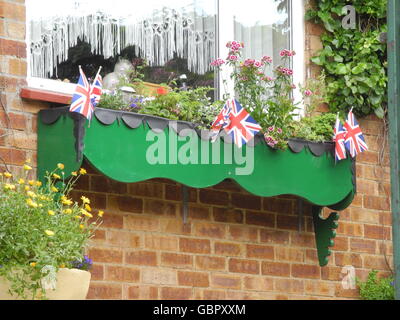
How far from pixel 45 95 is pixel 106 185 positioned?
714 mm

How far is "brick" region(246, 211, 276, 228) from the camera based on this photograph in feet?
25.5

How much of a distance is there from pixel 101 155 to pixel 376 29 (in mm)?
2931

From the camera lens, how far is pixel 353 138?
7742 mm

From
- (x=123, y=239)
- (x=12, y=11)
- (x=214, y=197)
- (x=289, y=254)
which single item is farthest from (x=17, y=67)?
(x=289, y=254)

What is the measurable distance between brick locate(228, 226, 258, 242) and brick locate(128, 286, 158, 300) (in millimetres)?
755

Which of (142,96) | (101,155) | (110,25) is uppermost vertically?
(110,25)

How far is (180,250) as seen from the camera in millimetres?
7395

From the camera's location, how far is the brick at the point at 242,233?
7672 mm

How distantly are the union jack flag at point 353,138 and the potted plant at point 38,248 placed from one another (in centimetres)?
240

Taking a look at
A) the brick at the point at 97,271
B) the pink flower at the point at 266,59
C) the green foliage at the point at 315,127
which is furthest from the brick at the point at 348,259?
the brick at the point at 97,271

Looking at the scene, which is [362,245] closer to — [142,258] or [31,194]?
[142,258]
